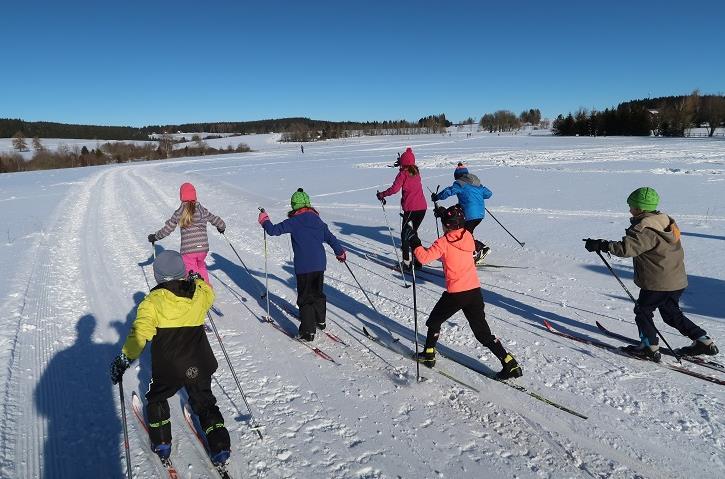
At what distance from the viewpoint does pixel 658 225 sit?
12.9 ft

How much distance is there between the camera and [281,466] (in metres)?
3.00

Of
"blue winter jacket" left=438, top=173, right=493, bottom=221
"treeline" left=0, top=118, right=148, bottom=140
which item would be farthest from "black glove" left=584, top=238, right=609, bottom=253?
"treeline" left=0, top=118, right=148, bottom=140

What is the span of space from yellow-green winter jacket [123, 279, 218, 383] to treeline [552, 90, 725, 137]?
7528cm

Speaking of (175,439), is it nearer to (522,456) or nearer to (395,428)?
(395,428)

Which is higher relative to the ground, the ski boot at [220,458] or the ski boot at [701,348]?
the ski boot at [701,348]

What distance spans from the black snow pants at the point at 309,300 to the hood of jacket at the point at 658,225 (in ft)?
10.5

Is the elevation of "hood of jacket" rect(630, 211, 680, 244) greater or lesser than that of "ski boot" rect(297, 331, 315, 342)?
greater

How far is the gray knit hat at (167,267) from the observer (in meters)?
2.91

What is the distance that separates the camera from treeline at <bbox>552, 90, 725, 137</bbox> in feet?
205

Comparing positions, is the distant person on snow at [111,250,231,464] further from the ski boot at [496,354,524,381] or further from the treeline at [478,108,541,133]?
the treeline at [478,108,541,133]

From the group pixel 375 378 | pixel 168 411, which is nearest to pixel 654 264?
pixel 375 378

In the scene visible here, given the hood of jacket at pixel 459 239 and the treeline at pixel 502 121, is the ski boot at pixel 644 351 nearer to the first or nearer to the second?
the hood of jacket at pixel 459 239

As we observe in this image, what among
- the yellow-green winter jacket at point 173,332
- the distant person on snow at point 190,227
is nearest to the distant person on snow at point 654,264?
the yellow-green winter jacket at point 173,332

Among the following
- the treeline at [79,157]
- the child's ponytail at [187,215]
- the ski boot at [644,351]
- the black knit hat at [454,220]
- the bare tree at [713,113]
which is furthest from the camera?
the treeline at [79,157]
